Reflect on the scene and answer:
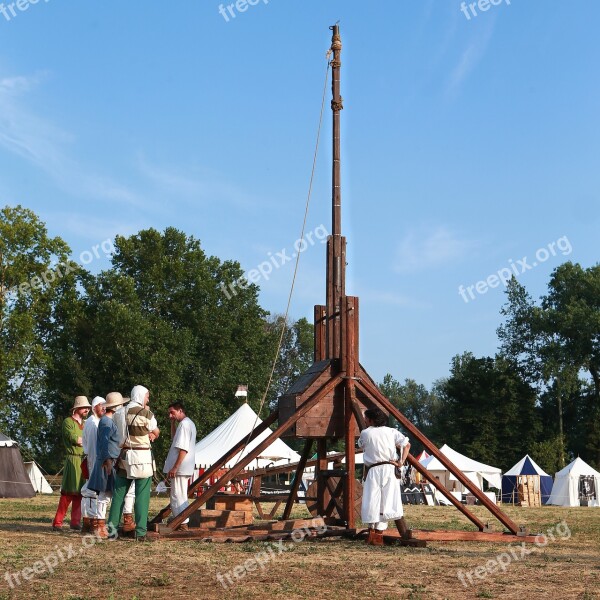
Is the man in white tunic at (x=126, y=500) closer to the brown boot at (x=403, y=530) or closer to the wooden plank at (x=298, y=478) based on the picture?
the wooden plank at (x=298, y=478)

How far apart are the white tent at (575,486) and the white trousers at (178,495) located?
105ft

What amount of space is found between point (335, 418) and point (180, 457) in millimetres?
2036

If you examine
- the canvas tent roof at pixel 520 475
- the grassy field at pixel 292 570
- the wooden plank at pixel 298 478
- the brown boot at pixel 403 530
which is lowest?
the grassy field at pixel 292 570

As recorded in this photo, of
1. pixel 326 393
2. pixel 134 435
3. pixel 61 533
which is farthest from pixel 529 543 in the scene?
pixel 61 533

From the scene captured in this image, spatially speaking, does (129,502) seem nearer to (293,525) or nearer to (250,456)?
(250,456)

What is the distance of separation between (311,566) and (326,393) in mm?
3767

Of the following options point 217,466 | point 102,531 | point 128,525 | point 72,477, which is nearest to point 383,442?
point 217,466

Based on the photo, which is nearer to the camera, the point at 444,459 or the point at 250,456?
the point at 250,456

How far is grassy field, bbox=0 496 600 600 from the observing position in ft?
21.7

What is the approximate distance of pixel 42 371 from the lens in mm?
46312

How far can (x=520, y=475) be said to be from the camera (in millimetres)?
40000

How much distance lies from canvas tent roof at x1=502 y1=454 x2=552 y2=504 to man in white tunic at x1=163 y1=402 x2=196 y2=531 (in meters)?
30.6

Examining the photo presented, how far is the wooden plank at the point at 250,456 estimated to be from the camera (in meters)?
10.9

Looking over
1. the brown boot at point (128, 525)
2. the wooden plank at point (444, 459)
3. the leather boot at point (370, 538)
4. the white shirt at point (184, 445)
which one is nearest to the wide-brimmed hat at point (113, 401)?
the white shirt at point (184, 445)
